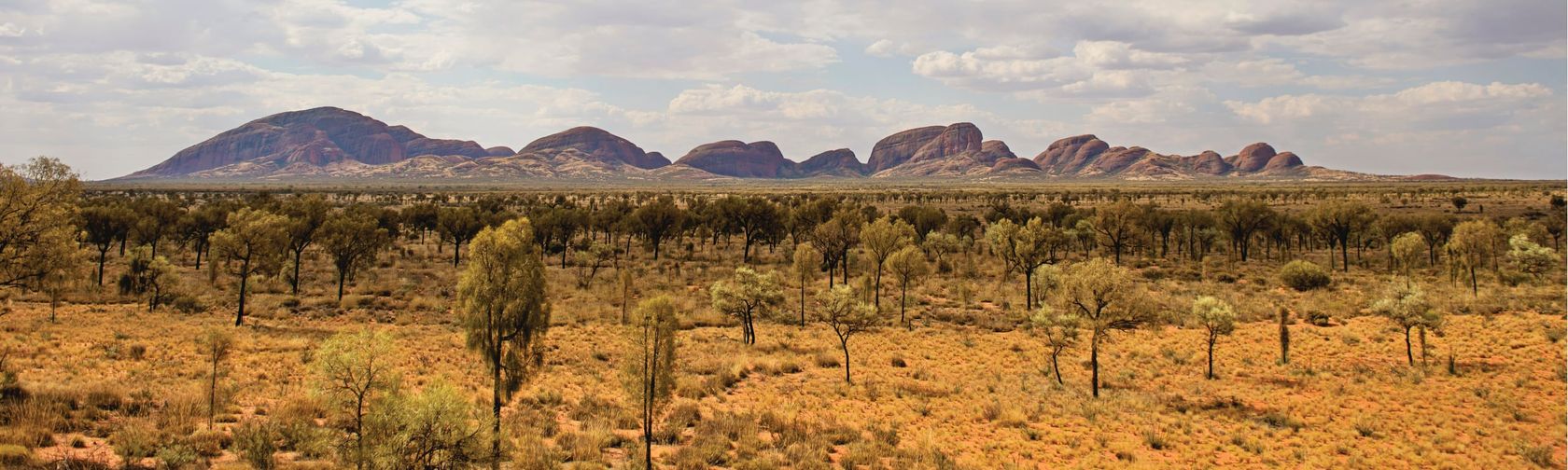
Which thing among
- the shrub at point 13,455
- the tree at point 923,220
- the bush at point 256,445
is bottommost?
the bush at point 256,445

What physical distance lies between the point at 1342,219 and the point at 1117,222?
17637mm

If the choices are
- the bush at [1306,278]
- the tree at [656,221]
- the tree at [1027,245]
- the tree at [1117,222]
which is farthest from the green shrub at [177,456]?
Answer: the tree at [1117,222]

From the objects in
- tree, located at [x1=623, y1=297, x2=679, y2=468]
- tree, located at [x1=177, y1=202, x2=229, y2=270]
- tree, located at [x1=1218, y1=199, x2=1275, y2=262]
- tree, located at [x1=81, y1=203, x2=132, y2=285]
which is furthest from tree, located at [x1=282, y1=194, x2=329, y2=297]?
tree, located at [x1=1218, y1=199, x2=1275, y2=262]

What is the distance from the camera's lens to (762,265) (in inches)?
2436

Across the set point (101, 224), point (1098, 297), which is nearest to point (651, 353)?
point (1098, 297)

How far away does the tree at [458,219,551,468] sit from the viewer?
54.1 ft

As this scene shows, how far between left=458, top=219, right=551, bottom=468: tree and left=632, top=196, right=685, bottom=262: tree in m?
51.0

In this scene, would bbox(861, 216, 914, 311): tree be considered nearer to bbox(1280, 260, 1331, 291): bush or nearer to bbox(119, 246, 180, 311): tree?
bbox(1280, 260, 1331, 291): bush


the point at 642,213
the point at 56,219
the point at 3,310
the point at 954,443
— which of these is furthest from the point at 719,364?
the point at 642,213

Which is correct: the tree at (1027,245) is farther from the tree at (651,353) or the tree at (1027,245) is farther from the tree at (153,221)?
the tree at (153,221)

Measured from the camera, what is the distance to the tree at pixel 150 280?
37625 millimetres

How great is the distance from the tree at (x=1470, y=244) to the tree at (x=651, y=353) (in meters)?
52.4

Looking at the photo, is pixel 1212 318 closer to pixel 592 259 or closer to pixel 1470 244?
pixel 1470 244

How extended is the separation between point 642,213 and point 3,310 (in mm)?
43673
